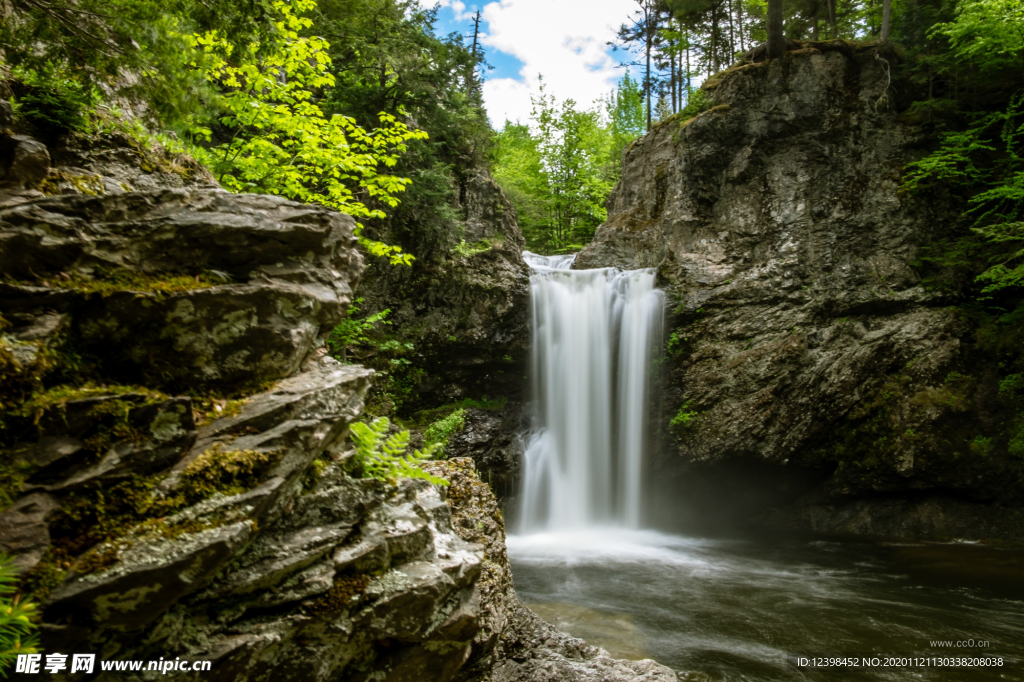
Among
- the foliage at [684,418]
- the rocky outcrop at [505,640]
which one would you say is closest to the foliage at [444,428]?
the foliage at [684,418]

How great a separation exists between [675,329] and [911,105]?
24.8 feet

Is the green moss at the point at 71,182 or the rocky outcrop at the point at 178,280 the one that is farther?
the green moss at the point at 71,182

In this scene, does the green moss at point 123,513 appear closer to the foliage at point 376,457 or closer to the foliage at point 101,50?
the foliage at point 376,457

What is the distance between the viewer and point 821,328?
1131 cm

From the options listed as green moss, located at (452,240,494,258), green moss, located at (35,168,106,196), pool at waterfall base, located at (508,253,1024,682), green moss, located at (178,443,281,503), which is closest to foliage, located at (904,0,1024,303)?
pool at waterfall base, located at (508,253,1024,682)

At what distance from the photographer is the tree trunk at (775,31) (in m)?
12.4

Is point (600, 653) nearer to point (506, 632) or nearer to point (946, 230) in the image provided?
point (506, 632)

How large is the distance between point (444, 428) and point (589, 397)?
3.67 meters

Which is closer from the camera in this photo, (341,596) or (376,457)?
(341,596)

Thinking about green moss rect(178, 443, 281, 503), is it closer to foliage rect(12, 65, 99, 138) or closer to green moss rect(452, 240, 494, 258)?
foliage rect(12, 65, 99, 138)

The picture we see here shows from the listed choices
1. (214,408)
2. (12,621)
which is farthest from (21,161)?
(12,621)

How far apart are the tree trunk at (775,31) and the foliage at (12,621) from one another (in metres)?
15.7

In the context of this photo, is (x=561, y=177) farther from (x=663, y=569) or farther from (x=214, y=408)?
(x=214, y=408)

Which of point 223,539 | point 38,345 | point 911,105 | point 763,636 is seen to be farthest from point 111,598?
point 911,105
